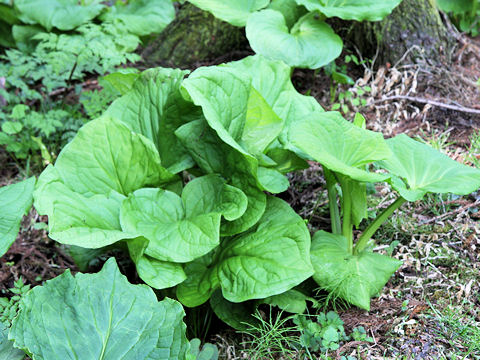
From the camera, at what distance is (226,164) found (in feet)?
7.54

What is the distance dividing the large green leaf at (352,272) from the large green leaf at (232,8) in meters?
1.77

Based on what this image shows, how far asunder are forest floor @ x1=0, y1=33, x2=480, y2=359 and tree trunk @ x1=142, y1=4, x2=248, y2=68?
0.64 m

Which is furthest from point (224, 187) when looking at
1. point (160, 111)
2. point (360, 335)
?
point (360, 335)

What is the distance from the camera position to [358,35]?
3490 millimetres

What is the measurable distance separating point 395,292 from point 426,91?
1741mm

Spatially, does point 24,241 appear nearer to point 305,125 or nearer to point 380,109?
point 305,125

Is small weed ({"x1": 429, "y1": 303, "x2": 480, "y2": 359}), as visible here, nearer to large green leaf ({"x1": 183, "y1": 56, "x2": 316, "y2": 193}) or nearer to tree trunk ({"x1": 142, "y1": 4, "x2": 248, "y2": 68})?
large green leaf ({"x1": 183, "y1": 56, "x2": 316, "y2": 193})

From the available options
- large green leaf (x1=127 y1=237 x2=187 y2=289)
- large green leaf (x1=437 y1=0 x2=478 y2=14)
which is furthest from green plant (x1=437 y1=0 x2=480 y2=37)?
large green leaf (x1=127 y1=237 x2=187 y2=289)

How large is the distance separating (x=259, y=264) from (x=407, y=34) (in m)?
2.32

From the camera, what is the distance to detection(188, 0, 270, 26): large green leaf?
3178 millimetres

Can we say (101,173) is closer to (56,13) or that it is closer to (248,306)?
(248,306)

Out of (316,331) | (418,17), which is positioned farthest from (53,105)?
(418,17)

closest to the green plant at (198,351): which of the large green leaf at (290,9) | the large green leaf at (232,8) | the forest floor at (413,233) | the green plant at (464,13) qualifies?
the forest floor at (413,233)

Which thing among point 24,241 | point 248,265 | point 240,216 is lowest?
point 24,241
